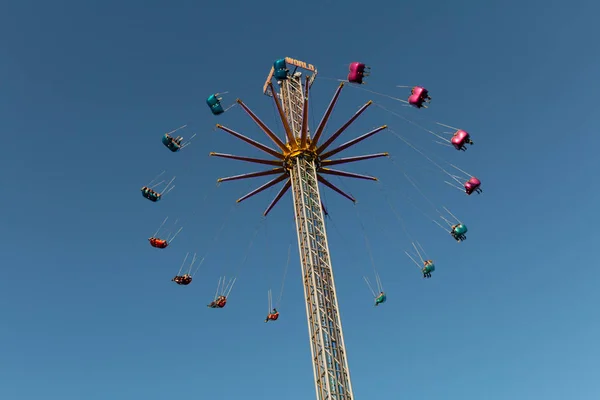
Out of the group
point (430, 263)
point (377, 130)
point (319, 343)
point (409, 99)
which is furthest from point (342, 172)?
point (319, 343)

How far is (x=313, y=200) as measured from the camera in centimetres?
3391

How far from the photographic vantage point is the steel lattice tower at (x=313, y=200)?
29.0 metres

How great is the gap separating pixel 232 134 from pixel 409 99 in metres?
11.0

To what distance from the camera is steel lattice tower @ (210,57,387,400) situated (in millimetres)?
29031

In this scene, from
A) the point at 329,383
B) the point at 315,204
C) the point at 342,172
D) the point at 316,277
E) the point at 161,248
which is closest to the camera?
the point at 329,383

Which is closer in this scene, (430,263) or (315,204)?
(315,204)

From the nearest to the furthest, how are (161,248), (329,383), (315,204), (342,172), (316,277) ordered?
(329,383), (316,277), (315,204), (342,172), (161,248)

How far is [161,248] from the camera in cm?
3919

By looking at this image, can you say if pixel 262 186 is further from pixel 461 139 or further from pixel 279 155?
pixel 461 139

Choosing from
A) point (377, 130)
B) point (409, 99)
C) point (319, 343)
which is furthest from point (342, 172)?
point (319, 343)

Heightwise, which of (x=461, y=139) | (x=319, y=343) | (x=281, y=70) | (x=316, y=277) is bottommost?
(x=319, y=343)

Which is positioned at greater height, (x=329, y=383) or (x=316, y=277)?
(x=316, y=277)

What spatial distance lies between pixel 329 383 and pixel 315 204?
34.5 ft

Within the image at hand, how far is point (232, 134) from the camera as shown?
34.7 metres
